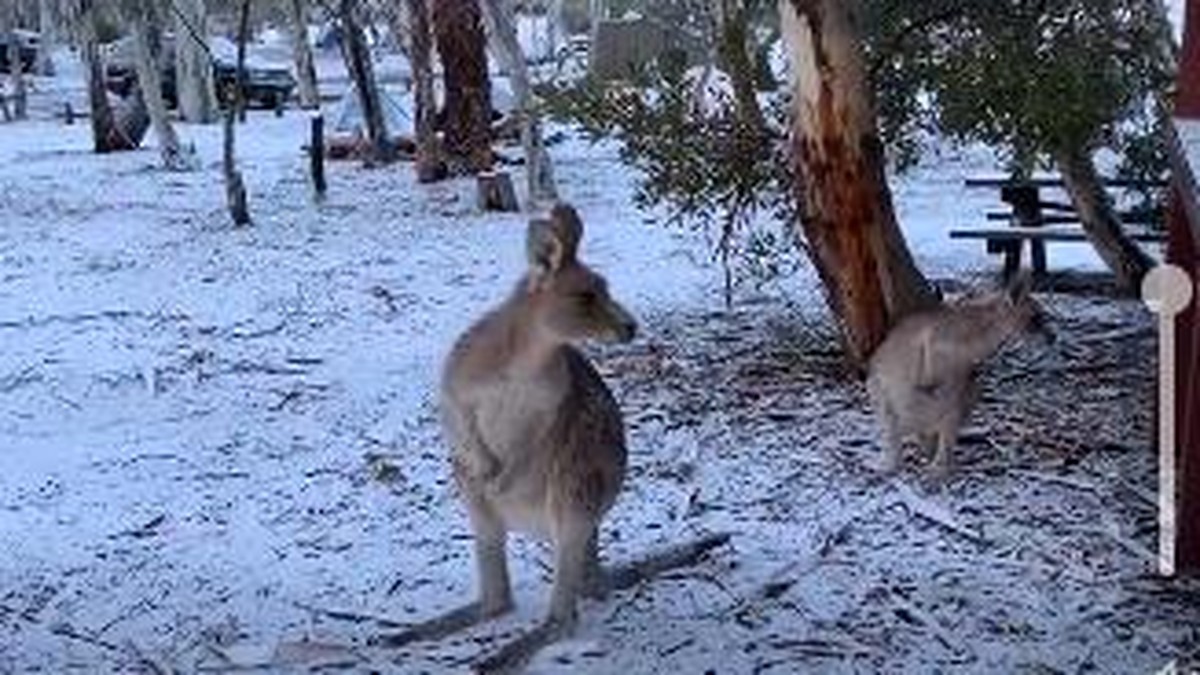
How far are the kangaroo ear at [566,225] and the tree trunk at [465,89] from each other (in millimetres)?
15229

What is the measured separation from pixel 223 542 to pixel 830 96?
10.9 ft

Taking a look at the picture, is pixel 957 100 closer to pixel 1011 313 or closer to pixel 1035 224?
pixel 1011 313

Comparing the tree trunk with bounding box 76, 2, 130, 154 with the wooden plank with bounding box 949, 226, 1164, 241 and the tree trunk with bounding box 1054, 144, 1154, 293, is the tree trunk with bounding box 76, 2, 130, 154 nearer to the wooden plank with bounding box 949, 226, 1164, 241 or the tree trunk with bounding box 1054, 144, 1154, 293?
the wooden plank with bounding box 949, 226, 1164, 241

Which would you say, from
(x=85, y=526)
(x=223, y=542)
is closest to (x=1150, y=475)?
(x=223, y=542)

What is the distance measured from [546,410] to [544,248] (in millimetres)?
443

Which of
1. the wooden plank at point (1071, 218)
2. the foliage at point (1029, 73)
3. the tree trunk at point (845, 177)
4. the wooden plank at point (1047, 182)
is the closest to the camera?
the tree trunk at point (845, 177)

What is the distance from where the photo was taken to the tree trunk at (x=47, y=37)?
50375 mm

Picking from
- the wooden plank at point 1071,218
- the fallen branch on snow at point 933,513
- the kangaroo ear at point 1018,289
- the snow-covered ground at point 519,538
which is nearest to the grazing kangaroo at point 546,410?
the snow-covered ground at point 519,538

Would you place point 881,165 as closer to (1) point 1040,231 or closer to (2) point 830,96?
(2) point 830,96

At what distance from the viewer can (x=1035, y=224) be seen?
12.0 metres

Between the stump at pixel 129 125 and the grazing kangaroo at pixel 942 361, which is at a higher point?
the stump at pixel 129 125

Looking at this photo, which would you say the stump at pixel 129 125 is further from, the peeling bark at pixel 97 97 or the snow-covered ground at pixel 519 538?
the snow-covered ground at pixel 519 538

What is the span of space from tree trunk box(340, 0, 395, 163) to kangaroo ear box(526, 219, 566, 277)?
17.8 m

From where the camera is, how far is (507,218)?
16719 millimetres
